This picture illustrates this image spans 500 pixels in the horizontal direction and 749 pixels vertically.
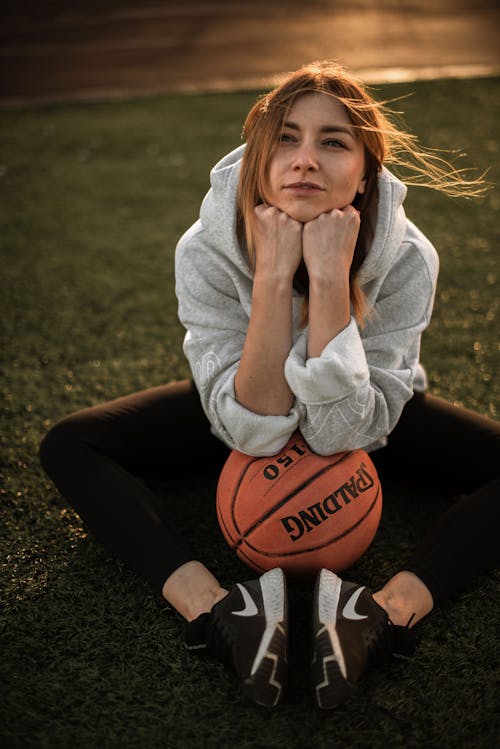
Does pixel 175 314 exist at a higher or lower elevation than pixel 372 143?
lower

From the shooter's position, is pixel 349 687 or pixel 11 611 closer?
pixel 349 687

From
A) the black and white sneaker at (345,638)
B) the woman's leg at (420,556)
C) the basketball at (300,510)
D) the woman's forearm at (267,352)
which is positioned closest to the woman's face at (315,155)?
the woman's forearm at (267,352)

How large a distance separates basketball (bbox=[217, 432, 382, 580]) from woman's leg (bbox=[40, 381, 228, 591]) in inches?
8.7

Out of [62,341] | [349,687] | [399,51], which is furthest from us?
[399,51]

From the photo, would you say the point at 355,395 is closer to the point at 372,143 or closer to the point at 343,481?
the point at 343,481

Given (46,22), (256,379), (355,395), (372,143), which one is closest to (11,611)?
(256,379)

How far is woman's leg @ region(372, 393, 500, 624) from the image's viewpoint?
2.07 m

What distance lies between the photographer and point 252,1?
489 inches

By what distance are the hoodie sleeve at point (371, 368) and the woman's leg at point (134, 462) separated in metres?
0.51

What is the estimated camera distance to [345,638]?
72.5 inches

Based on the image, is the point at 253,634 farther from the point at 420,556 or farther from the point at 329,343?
the point at 329,343

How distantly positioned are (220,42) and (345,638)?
9.58 meters

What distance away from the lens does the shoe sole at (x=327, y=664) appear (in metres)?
1.79

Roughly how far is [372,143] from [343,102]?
150 mm
